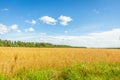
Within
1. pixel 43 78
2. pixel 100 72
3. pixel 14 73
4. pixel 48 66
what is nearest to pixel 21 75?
pixel 14 73

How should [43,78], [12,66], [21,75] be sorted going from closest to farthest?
[43,78]
[21,75]
[12,66]

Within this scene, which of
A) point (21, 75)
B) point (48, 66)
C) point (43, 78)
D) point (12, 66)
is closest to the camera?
point (43, 78)

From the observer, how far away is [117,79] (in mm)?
9391

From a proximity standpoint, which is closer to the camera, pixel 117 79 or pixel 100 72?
pixel 117 79

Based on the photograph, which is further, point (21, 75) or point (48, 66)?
point (48, 66)

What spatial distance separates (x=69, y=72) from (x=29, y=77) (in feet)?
5.08

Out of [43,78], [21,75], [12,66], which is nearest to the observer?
[43,78]

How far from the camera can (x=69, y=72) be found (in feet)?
30.2

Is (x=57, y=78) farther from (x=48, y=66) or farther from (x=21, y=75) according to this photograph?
(x=48, y=66)

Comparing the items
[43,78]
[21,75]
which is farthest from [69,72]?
[21,75]

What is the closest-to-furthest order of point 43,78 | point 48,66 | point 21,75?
Result: 1. point 43,78
2. point 21,75
3. point 48,66

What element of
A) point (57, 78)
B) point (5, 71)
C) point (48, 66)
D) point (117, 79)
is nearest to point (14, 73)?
point (5, 71)

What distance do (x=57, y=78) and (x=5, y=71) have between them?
6.55ft

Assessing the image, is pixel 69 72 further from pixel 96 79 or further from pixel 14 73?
pixel 14 73
